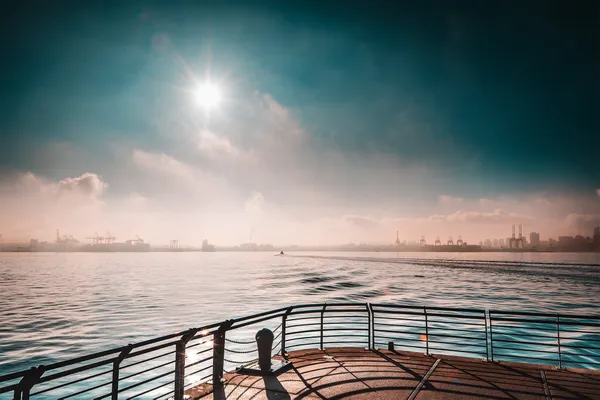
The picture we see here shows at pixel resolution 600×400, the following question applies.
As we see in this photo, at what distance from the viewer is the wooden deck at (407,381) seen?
25.8ft

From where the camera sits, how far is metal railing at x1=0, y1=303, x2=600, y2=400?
6515 millimetres

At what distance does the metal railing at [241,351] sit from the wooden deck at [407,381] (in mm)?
474

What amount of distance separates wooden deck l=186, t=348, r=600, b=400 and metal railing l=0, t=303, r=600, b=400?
474mm

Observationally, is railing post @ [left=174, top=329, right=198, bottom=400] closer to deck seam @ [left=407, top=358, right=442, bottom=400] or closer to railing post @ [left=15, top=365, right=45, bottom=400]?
railing post @ [left=15, top=365, right=45, bottom=400]

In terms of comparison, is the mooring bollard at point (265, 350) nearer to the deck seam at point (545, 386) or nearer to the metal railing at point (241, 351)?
the metal railing at point (241, 351)

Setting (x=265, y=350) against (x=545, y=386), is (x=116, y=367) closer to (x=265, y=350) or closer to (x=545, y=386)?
(x=265, y=350)

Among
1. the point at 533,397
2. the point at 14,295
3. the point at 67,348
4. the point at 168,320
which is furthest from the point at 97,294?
the point at 533,397

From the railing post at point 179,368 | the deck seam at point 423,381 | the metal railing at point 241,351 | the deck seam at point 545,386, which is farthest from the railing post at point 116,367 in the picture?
the deck seam at point 545,386

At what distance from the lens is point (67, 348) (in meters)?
27.5

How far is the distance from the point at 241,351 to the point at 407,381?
1495 centimetres

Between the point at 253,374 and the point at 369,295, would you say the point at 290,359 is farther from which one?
the point at 369,295

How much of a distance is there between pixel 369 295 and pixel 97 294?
138 feet

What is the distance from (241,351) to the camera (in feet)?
71.6

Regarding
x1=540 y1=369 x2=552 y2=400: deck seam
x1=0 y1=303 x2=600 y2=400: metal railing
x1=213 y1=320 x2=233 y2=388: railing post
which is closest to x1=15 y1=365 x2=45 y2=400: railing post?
x1=0 y1=303 x2=600 y2=400: metal railing
